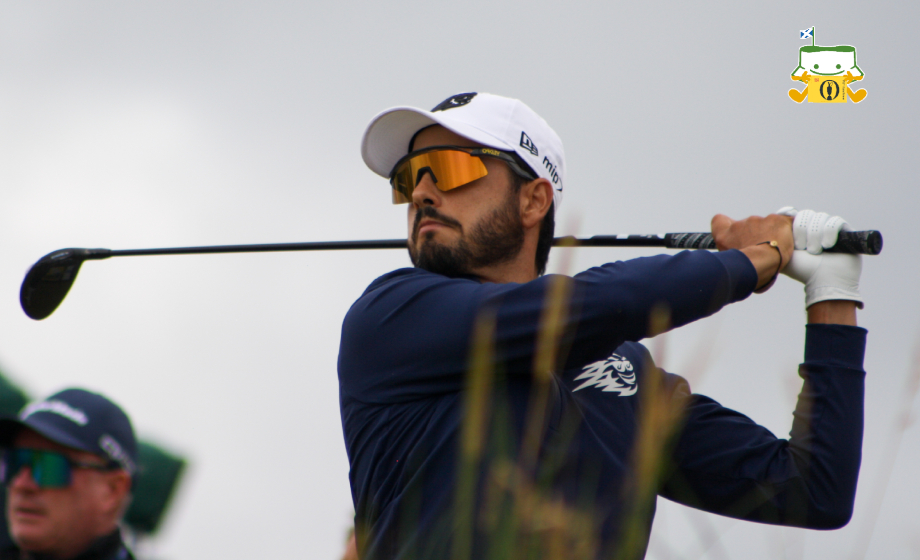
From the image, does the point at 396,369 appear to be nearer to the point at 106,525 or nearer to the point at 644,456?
the point at 644,456

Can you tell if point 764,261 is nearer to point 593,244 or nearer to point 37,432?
point 593,244

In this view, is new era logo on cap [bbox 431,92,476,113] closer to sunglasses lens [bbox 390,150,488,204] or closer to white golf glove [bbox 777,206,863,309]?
sunglasses lens [bbox 390,150,488,204]

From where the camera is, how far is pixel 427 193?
3420mm

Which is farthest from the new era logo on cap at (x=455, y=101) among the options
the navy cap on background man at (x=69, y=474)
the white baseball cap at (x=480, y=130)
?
the navy cap on background man at (x=69, y=474)

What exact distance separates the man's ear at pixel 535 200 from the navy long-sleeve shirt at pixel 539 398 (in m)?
0.72

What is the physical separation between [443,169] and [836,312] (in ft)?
4.85

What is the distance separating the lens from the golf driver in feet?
10.1

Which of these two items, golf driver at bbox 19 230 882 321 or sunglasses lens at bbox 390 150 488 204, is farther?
sunglasses lens at bbox 390 150 488 204

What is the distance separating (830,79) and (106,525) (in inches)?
203

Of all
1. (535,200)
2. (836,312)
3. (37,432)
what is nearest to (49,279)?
(37,432)

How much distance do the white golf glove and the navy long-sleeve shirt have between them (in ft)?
0.43

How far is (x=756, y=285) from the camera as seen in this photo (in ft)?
9.26

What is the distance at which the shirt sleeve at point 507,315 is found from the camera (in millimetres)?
2557

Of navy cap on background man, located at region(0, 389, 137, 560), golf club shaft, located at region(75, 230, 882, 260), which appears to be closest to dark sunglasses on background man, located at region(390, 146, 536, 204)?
golf club shaft, located at region(75, 230, 882, 260)
